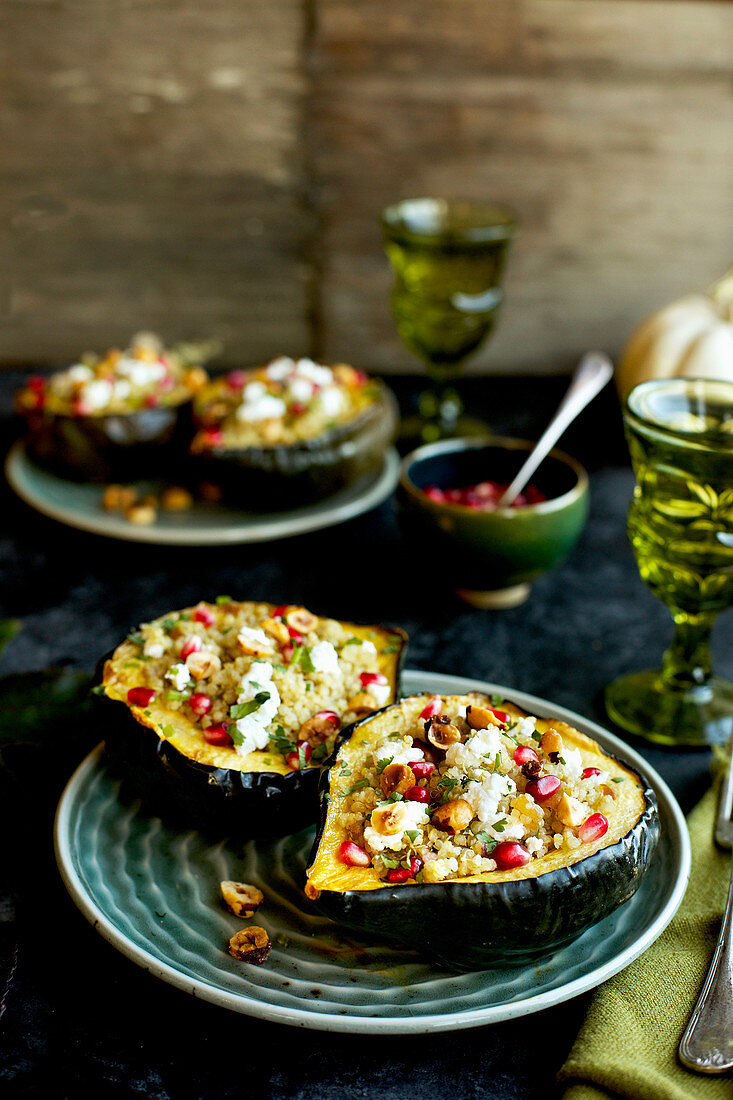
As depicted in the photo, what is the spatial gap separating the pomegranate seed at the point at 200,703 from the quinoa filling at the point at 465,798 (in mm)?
223

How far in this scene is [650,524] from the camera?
158cm

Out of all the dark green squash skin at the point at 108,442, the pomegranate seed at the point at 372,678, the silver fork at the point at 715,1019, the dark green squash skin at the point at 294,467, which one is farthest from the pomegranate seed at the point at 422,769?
the dark green squash skin at the point at 108,442

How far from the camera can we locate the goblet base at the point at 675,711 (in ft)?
5.27

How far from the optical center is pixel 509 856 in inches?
43.0

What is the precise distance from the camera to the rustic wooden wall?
9.57ft

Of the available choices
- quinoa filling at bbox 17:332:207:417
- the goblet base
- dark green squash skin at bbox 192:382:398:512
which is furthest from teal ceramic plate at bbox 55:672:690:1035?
quinoa filling at bbox 17:332:207:417

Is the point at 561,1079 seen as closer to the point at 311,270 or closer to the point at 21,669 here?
the point at 21,669

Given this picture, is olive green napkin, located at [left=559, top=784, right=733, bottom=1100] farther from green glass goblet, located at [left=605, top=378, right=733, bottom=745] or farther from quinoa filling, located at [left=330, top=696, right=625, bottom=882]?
green glass goblet, located at [left=605, top=378, right=733, bottom=745]

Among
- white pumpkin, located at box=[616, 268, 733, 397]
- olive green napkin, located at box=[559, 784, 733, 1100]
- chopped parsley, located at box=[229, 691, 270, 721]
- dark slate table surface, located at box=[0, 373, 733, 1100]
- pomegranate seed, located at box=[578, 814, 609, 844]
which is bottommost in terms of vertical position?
dark slate table surface, located at box=[0, 373, 733, 1100]

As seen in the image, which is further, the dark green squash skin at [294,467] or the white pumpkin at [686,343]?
the white pumpkin at [686,343]

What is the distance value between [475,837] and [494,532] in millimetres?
822

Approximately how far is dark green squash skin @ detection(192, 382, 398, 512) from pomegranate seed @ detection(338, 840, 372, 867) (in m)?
1.18

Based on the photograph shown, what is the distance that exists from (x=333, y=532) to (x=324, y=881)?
1301 mm

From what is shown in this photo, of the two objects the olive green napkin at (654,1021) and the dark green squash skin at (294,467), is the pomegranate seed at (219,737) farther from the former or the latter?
the dark green squash skin at (294,467)
